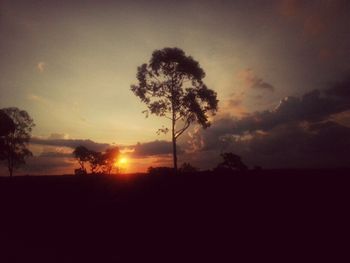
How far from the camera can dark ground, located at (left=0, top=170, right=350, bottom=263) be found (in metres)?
7.10

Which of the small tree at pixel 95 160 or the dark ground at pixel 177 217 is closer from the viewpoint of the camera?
the dark ground at pixel 177 217

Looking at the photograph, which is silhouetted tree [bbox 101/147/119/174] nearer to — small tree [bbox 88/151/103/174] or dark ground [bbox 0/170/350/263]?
small tree [bbox 88/151/103/174]

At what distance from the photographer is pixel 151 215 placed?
26.9 feet

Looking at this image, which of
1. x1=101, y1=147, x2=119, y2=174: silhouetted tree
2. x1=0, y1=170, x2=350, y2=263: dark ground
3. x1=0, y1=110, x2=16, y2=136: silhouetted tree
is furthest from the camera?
x1=101, y1=147, x2=119, y2=174: silhouetted tree

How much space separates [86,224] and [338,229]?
6954mm

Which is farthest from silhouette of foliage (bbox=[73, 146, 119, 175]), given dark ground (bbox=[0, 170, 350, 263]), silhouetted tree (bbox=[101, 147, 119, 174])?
dark ground (bbox=[0, 170, 350, 263])

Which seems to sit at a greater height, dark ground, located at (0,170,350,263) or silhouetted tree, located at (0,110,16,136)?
silhouetted tree, located at (0,110,16,136)

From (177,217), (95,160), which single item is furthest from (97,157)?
(177,217)

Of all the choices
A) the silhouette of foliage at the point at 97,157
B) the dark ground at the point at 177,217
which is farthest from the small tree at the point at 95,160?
the dark ground at the point at 177,217

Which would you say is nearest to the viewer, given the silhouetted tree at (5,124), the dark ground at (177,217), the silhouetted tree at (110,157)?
the dark ground at (177,217)

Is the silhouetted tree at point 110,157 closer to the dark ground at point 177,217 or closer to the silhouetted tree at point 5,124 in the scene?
the silhouetted tree at point 5,124

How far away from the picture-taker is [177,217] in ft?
26.8

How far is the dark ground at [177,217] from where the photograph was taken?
7.10m

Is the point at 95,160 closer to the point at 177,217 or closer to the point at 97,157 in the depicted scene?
the point at 97,157
